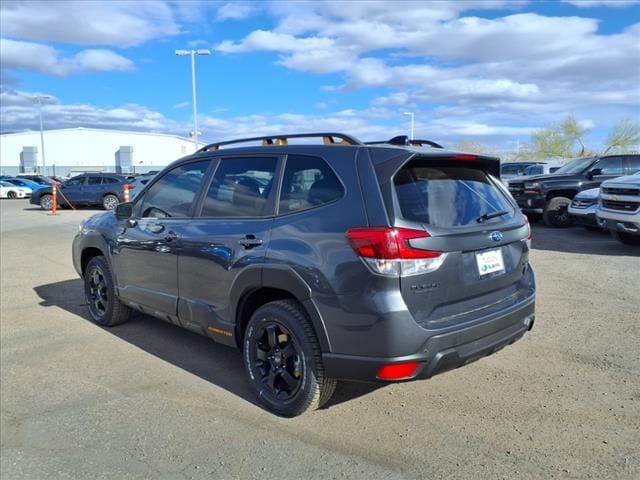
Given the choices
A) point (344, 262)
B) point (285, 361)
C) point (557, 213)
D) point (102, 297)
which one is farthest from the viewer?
point (557, 213)

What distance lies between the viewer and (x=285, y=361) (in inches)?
142

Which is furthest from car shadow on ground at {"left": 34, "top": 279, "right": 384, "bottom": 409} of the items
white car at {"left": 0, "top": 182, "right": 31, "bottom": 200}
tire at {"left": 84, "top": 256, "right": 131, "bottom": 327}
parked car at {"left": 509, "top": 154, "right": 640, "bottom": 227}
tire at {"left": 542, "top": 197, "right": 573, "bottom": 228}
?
white car at {"left": 0, "top": 182, "right": 31, "bottom": 200}

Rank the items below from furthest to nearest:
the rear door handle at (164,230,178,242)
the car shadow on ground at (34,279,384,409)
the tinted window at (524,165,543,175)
A: the tinted window at (524,165,543,175), the rear door handle at (164,230,178,242), the car shadow on ground at (34,279,384,409)

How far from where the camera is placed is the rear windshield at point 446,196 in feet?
10.5

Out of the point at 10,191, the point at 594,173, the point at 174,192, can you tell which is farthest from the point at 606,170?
the point at 10,191

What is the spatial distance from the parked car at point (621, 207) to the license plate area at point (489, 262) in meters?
6.32

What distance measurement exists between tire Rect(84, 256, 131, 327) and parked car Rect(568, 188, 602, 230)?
9.24m

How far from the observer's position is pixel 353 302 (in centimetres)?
307

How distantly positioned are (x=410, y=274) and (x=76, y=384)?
2.91 meters

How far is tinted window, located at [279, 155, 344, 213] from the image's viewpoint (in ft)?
11.0

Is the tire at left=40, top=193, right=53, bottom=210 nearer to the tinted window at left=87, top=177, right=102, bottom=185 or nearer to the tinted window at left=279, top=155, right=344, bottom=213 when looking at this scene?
the tinted window at left=87, top=177, right=102, bottom=185

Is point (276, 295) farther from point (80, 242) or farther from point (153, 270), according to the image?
point (80, 242)

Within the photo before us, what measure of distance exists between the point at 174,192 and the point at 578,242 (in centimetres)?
868

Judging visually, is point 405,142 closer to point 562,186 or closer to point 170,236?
point 170,236
